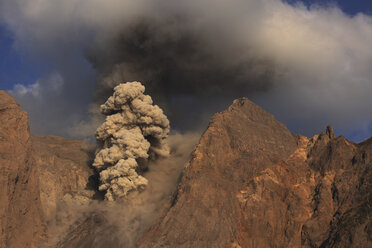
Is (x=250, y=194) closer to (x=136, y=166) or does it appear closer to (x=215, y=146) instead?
(x=215, y=146)

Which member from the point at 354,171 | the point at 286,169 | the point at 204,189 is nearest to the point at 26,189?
the point at 204,189

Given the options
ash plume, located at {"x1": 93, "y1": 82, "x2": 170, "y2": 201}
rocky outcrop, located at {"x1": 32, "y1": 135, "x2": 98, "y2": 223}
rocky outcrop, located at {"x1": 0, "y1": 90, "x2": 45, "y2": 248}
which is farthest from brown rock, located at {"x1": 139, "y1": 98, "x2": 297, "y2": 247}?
rocky outcrop, located at {"x1": 32, "y1": 135, "x2": 98, "y2": 223}

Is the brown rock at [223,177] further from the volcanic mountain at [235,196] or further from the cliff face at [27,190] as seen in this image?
the cliff face at [27,190]

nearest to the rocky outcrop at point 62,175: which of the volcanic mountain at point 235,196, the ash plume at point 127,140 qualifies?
the volcanic mountain at point 235,196

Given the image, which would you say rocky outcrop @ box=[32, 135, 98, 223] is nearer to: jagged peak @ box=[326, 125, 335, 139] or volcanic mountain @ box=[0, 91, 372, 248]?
volcanic mountain @ box=[0, 91, 372, 248]

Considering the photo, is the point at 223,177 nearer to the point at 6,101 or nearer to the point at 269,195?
the point at 269,195
